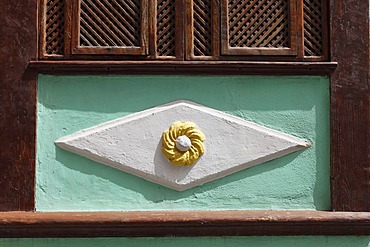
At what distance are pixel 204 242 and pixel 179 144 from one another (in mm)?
744

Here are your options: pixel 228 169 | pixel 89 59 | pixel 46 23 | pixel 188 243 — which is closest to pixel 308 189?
pixel 228 169

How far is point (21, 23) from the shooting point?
5.05 meters

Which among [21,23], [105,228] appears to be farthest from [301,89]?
[21,23]

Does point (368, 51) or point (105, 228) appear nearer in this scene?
point (105, 228)

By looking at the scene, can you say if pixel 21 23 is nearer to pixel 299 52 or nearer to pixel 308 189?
pixel 299 52

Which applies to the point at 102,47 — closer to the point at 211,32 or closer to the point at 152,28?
the point at 152,28

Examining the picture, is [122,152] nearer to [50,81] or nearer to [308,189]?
[50,81]

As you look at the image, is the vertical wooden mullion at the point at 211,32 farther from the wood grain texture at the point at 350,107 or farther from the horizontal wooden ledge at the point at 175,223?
the horizontal wooden ledge at the point at 175,223

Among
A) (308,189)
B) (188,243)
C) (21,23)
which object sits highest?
(21,23)

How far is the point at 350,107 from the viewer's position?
200 inches

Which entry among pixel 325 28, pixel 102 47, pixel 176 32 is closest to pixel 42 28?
pixel 102 47

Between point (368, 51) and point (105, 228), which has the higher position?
point (368, 51)

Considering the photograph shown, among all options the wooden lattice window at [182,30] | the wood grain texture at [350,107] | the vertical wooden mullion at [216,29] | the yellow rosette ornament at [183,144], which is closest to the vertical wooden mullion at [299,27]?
the wooden lattice window at [182,30]

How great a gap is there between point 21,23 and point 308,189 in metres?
2.52
